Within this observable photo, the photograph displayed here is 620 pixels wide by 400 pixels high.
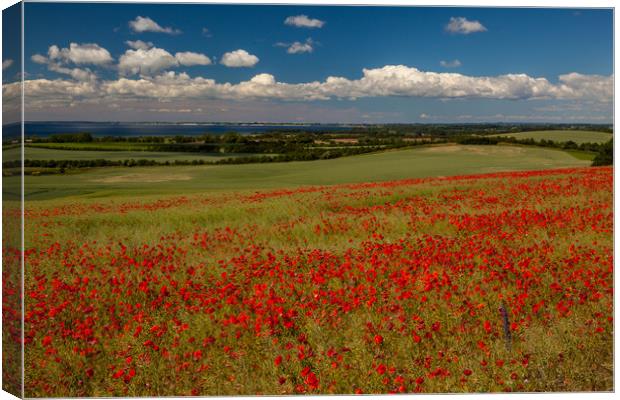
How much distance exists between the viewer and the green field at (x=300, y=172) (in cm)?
595

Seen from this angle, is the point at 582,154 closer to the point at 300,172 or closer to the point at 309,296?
the point at 300,172

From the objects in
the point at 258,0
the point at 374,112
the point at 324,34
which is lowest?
the point at 374,112

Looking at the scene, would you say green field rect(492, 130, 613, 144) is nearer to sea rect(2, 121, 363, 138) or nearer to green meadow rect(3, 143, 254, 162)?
sea rect(2, 121, 363, 138)

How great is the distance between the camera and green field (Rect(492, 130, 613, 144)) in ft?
19.8

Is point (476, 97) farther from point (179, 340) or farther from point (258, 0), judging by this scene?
point (179, 340)

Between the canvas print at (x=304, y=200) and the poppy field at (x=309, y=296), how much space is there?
25 millimetres

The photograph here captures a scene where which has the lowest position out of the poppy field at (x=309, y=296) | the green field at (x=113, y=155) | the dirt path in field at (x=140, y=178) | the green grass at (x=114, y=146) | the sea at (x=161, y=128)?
the poppy field at (x=309, y=296)

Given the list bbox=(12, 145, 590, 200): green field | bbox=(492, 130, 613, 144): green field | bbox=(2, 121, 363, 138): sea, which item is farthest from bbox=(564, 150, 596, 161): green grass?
bbox=(2, 121, 363, 138): sea

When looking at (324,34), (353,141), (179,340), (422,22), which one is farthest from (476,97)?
(179,340)

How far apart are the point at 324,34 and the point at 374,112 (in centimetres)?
115

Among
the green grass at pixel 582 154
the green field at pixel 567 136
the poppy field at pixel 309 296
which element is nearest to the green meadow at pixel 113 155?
the poppy field at pixel 309 296

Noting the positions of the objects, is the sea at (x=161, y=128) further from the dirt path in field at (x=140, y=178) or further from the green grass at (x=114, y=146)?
the dirt path in field at (x=140, y=178)

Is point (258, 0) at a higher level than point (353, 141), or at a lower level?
higher

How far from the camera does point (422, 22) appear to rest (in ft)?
18.2
